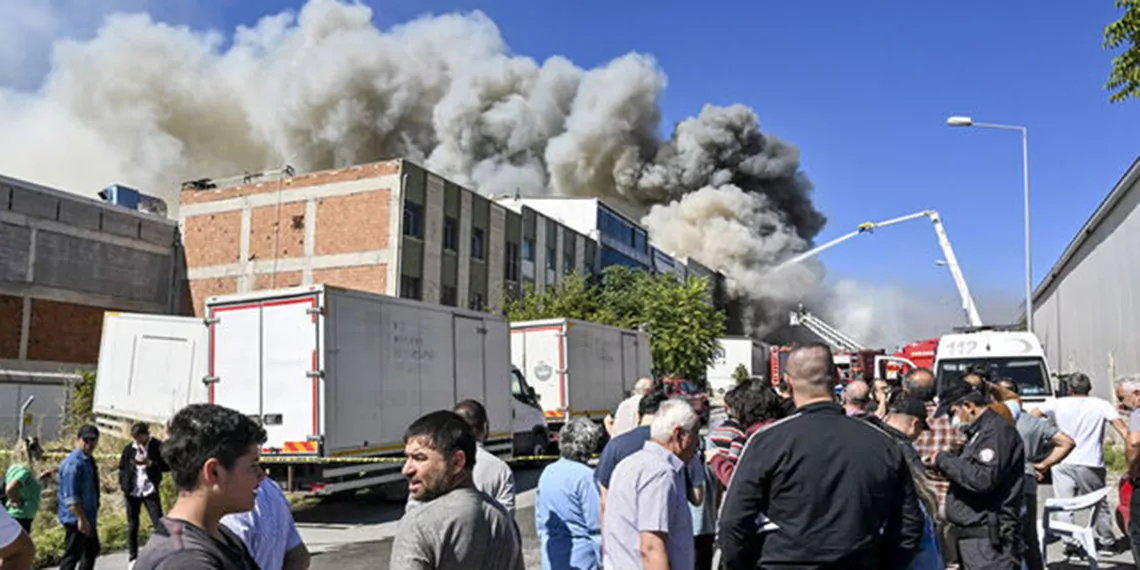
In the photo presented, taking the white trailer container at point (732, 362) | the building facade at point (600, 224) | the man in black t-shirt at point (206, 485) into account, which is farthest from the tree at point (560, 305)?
the man in black t-shirt at point (206, 485)

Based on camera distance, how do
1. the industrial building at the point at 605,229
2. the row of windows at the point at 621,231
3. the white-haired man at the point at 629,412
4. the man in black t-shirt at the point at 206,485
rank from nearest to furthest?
the man in black t-shirt at the point at 206,485 < the white-haired man at the point at 629,412 < the industrial building at the point at 605,229 < the row of windows at the point at 621,231

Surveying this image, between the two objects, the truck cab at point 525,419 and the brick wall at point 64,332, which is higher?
the brick wall at point 64,332

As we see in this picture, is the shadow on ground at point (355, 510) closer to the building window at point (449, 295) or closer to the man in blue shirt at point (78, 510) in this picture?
the man in blue shirt at point (78, 510)

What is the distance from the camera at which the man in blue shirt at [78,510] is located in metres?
6.80

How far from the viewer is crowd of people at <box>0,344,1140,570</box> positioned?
7.48 ft

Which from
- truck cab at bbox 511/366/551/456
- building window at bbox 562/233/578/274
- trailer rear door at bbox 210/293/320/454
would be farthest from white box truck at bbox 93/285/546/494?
building window at bbox 562/233/578/274

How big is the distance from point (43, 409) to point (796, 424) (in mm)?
19219

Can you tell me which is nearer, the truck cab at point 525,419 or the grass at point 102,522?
the grass at point 102,522

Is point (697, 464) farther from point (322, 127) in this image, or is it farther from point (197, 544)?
point (322, 127)

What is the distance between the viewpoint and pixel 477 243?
107 feet

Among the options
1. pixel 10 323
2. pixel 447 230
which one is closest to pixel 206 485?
pixel 10 323

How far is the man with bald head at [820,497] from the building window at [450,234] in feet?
91.8

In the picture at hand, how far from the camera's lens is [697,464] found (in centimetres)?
486

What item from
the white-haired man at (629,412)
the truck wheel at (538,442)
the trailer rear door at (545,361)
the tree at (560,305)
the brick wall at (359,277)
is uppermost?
the brick wall at (359,277)
